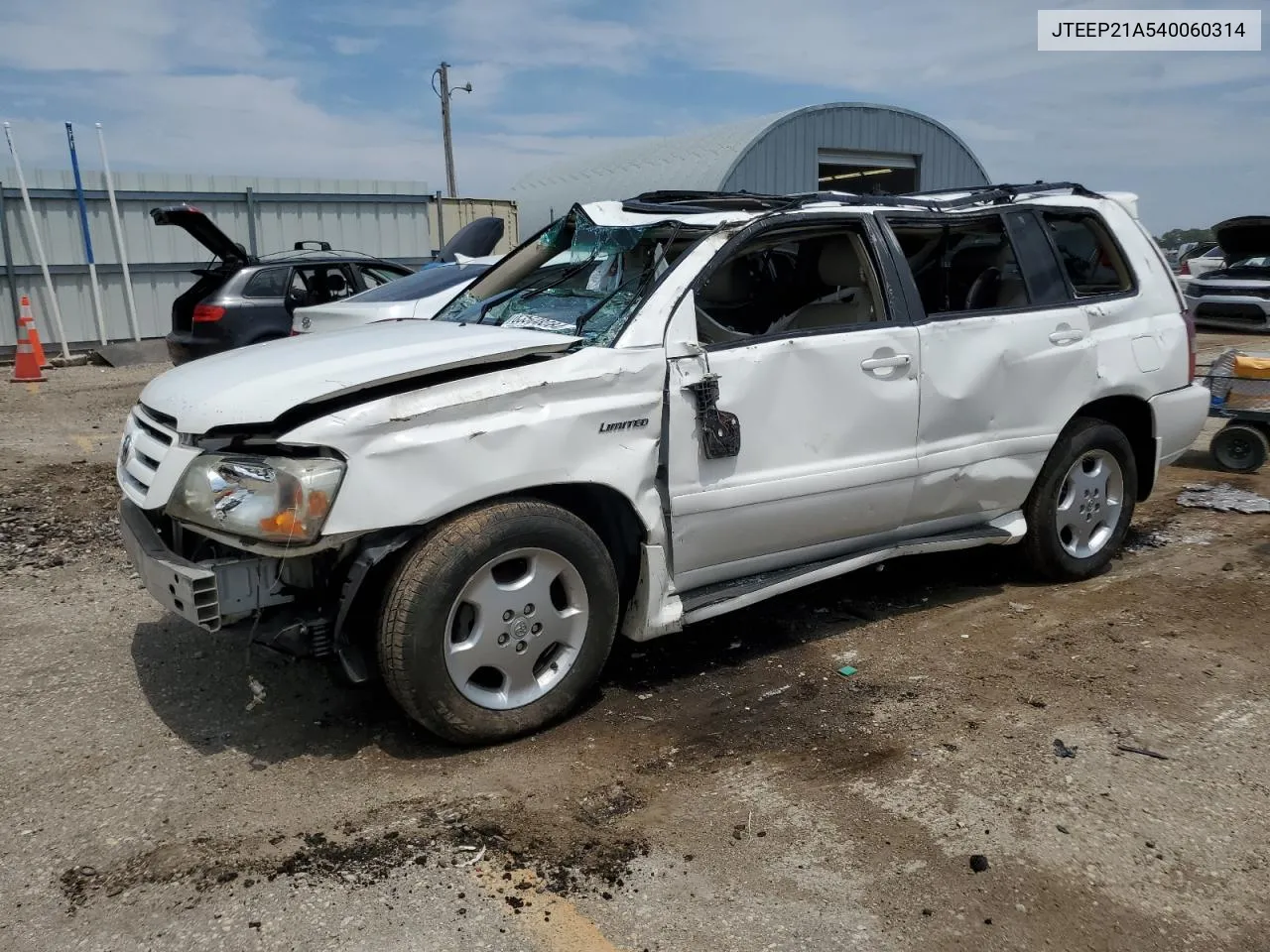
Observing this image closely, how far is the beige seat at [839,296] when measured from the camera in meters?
4.30

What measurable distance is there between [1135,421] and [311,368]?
399 cm

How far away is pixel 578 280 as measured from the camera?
4176 mm

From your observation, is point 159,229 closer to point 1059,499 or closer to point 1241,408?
point 1241,408

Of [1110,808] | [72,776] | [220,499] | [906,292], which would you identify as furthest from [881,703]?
[72,776]

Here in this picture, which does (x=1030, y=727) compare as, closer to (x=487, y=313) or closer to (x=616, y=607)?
(x=616, y=607)

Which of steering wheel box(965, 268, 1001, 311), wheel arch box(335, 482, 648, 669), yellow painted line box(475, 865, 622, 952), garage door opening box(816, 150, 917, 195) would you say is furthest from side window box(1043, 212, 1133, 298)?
garage door opening box(816, 150, 917, 195)

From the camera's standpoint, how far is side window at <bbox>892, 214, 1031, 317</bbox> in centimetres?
464

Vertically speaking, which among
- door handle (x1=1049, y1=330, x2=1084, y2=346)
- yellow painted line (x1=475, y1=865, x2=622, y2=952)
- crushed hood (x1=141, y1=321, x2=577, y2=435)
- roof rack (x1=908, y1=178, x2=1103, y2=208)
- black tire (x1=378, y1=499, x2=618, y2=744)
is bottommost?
yellow painted line (x1=475, y1=865, x2=622, y2=952)

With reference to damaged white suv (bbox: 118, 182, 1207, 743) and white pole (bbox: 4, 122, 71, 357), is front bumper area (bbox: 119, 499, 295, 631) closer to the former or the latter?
damaged white suv (bbox: 118, 182, 1207, 743)

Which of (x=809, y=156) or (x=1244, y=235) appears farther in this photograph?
(x=809, y=156)

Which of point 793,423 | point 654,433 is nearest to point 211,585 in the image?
point 654,433

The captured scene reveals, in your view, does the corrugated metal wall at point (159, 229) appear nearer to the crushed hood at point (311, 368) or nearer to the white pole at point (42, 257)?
the white pole at point (42, 257)

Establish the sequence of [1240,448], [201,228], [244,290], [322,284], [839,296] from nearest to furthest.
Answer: [839,296]
[1240,448]
[244,290]
[201,228]
[322,284]

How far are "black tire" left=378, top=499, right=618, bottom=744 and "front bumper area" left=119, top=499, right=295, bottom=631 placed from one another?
1.28 feet
